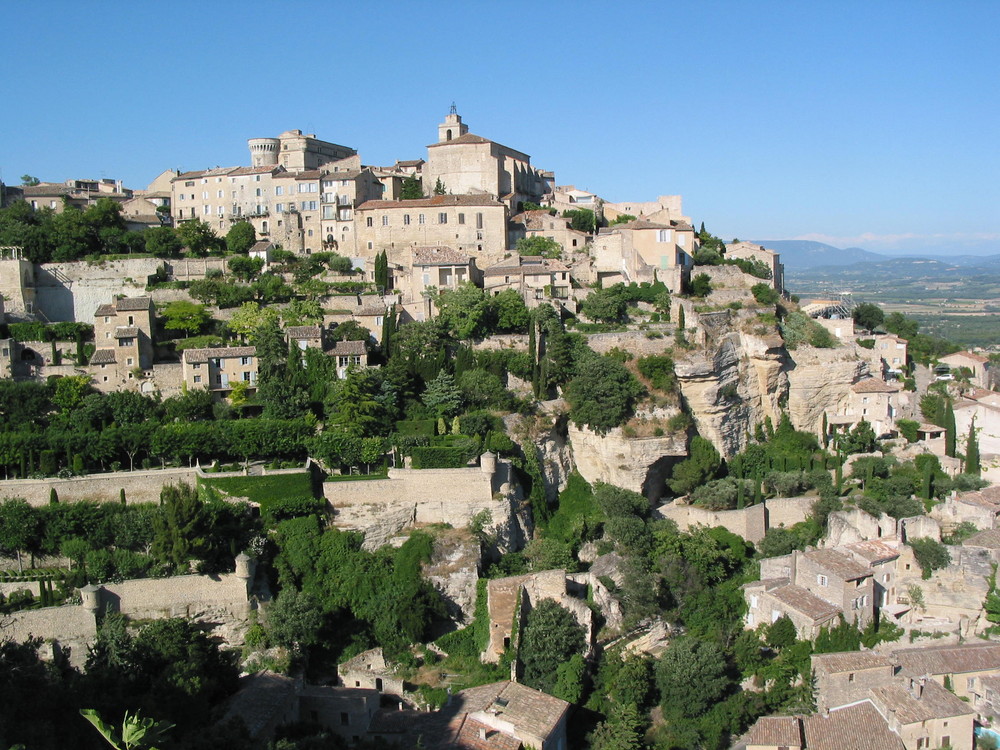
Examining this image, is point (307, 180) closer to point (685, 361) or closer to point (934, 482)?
point (685, 361)

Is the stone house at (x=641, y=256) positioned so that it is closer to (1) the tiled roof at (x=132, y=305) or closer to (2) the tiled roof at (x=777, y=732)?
(1) the tiled roof at (x=132, y=305)

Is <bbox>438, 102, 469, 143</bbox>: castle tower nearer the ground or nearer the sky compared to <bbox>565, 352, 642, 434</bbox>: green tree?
nearer the sky

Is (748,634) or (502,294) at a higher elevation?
(502,294)

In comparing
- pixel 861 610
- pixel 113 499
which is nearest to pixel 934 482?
pixel 861 610

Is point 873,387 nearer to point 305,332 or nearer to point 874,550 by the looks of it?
point 874,550

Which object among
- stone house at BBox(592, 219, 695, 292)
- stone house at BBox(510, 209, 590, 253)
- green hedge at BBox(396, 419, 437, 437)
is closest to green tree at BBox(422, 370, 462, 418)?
green hedge at BBox(396, 419, 437, 437)

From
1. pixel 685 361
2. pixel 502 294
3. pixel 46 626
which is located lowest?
pixel 46 626

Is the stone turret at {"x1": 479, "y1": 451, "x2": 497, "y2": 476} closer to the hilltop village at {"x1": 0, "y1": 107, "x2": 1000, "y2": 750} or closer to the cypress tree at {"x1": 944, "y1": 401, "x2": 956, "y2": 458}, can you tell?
the hilltop village at {"x1": 0, "y1": 107, "x2": 1000, "y2": 750}

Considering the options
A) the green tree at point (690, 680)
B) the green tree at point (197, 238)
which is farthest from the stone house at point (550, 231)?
the green tree at point (690, 680)
